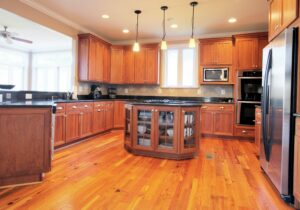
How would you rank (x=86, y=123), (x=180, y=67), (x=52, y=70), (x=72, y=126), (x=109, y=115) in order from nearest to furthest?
(x=72, y=126)
(x=86, y=123)
(x=109, y=115)
(x=180, y=67)
(x=52, y=70)

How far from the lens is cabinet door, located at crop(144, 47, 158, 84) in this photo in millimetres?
5871

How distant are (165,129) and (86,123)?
206cm

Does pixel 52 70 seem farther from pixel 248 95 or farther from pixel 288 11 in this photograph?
pixel 288 11

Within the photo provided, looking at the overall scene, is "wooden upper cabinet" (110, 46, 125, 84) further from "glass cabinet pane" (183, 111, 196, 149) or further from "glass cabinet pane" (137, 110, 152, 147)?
"glass cabinet pane" (183, 111, 196, 149)

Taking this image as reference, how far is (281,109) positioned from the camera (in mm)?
2137

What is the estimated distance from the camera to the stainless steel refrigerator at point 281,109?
2.00 m

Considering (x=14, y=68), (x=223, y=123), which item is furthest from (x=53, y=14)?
(x=14, y=68)

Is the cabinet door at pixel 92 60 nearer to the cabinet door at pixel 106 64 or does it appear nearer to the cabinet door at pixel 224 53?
the cabinet door at pixel 106 64

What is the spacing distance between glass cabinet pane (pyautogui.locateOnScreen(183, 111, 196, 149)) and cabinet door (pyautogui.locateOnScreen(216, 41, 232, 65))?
242 cm

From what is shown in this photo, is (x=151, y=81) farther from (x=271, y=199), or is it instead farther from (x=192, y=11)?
(x=271, y=199)

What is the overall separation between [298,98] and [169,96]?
4.21 m

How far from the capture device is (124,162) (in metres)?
3.21

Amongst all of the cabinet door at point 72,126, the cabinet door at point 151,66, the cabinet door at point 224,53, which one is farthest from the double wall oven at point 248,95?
the cabinet door at point 72,126

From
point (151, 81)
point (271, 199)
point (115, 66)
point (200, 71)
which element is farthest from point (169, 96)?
point (271, 199)
